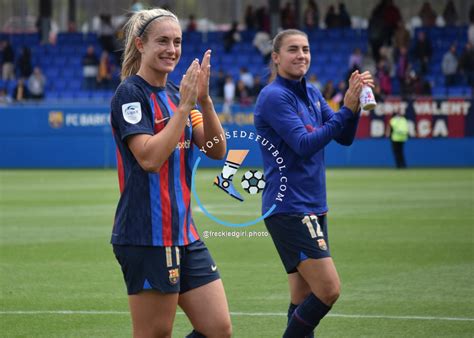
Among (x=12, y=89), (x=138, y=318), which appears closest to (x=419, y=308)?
(x=138, y=318)

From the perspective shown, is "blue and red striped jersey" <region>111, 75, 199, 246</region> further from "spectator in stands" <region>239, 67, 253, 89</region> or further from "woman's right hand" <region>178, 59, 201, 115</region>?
"spectator in stands" <region>239, 67, 253, 89</region>

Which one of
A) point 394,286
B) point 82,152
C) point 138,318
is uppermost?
point 138,318

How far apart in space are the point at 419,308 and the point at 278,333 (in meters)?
1.67

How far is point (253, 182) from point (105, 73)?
32189 mm

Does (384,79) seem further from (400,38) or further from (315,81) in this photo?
(400,38)

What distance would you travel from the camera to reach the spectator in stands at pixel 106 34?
4109 cm

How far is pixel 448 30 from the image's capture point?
3959cm

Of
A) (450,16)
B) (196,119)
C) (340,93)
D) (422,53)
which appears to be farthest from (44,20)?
(196,119)

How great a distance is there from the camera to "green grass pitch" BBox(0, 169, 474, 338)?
9172 mm

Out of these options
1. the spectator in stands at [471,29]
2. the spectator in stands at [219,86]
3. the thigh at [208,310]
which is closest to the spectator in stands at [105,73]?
the spectator in stands at [219,86]

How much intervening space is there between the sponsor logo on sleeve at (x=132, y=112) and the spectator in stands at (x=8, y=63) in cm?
3622

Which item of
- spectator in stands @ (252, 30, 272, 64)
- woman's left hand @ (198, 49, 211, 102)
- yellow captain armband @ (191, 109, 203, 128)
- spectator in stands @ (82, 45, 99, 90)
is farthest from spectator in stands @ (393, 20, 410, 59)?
woman's left hand @ (198, 49, 211, 102)

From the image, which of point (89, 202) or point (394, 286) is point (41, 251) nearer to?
point (394, 286)

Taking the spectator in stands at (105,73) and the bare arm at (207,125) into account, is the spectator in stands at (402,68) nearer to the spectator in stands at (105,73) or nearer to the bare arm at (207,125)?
the spectator in stands at (105,73)
